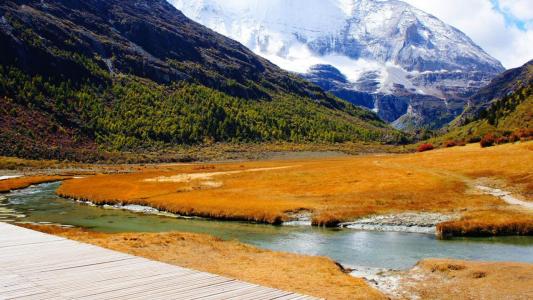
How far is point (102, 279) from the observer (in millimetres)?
21875

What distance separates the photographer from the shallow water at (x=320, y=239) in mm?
41594

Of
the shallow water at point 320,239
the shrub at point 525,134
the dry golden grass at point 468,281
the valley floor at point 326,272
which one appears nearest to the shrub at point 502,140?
the shrub at point 525,134

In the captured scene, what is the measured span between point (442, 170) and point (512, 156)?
38.6 ft

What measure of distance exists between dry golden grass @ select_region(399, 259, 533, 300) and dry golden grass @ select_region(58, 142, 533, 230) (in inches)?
937

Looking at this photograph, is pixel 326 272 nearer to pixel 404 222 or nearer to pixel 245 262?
pixel 245 262

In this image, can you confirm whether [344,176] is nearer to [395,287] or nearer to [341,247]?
[341,247]

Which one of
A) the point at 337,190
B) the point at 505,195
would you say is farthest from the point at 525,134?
the point at 337,190

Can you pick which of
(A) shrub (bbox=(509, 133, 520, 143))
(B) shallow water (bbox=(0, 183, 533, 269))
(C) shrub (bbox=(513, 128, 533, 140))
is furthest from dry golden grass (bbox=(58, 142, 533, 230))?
(A) shrub (bbox=(509, 133, 520, 143))

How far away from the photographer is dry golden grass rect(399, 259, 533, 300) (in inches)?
1106

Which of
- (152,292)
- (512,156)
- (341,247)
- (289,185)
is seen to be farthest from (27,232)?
(512,156)

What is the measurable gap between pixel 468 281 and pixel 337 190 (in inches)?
1828

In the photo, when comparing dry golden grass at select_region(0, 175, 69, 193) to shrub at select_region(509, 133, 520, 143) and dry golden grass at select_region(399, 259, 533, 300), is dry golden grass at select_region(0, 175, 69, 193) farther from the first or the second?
shrub at select_region(509, 133, 520, 143)

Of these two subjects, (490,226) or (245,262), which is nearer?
(245,262)

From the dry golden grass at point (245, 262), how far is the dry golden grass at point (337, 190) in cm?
1954
